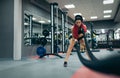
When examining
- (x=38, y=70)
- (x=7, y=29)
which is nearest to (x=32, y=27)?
(x=7, y=29)

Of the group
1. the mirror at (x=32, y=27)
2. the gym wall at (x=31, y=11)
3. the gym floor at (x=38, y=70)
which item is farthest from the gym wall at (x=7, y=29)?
the gym floor at (x=38, y=70)

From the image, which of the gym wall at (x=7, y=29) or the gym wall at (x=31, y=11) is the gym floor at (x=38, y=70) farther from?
the gym wall at (x=31, y=11)

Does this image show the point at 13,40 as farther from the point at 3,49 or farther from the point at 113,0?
the point at 113,0

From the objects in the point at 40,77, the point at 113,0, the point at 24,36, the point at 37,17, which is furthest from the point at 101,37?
the point at 40,77

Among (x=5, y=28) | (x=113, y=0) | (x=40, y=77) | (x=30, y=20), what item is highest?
(x=113, y=0)

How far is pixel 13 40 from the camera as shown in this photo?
568 centimetres

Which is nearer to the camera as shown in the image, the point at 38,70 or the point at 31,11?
the point at 38,70

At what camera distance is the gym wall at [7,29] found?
577cm

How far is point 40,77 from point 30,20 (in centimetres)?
559

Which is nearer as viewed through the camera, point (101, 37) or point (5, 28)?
Answer: point (5, 28)

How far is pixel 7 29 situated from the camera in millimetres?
5836

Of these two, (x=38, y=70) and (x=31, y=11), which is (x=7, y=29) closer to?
(x=31, y=11)

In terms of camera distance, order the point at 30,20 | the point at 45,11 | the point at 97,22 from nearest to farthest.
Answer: the point at 30,20 → the point at 45,11 → the point at 97,22

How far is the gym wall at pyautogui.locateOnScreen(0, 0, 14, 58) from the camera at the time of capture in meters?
5.77
